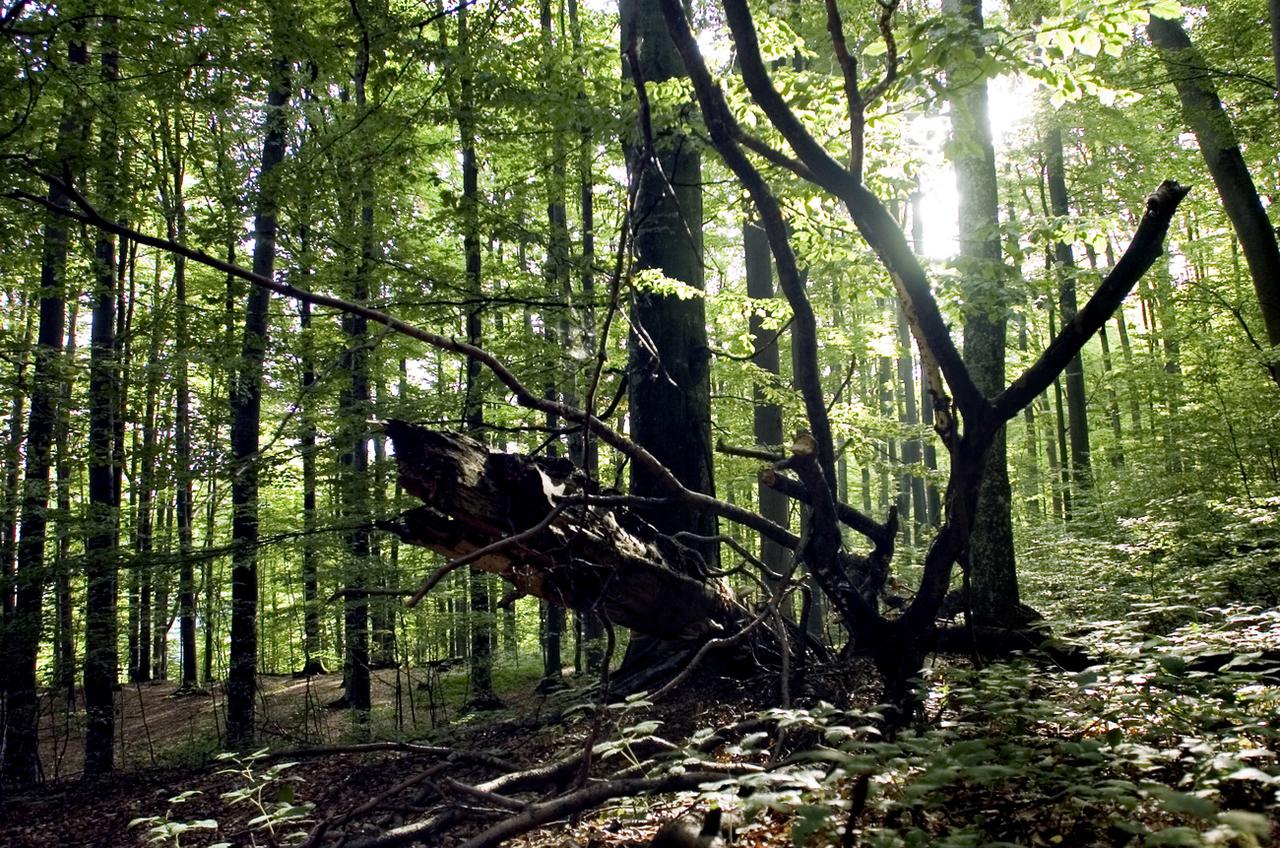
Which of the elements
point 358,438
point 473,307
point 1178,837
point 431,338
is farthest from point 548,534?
point 358,438

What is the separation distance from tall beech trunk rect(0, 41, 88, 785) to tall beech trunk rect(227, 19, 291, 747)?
1.72 meters

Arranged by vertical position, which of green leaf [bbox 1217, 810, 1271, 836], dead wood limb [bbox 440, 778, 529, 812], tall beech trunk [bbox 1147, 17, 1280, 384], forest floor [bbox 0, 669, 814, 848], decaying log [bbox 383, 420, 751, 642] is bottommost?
forest floor [bbox 0, 669, 814, 848]

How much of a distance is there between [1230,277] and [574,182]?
14.0 m

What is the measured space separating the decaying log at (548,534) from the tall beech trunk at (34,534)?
5.58 m

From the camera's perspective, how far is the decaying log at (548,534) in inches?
145

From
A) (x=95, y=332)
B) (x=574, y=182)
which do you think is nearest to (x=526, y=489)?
(x=574, y=182)

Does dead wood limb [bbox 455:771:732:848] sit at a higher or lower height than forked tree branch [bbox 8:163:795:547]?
lower

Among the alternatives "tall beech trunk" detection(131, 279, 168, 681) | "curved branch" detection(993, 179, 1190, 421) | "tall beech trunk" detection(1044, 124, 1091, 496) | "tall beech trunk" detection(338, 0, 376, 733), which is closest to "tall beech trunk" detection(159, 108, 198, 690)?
"tall beech trunk" detection(131, 279, 168, 681)

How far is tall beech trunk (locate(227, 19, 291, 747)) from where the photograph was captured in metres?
7.94

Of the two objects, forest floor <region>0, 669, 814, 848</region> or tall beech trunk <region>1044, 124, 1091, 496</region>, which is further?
tall beech trunk <region>1044, 124, 1091, 496</region>

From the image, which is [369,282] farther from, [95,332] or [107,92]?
[95,332]

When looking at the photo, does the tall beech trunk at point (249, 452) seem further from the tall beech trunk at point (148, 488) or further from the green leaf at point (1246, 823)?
the green leaf at point (1246, 823)

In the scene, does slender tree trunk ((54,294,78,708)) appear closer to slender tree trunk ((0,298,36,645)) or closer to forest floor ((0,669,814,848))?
slender tree trunk ((0,298,36,645))

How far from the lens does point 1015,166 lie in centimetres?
1638
